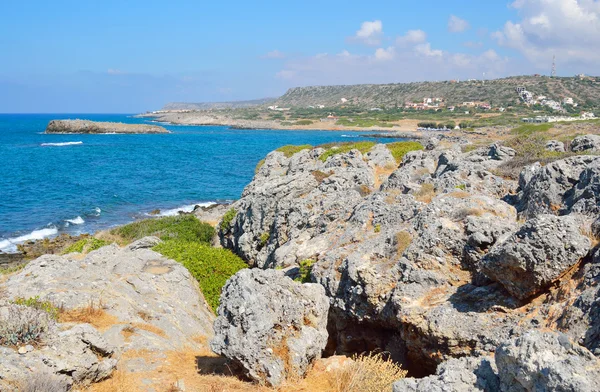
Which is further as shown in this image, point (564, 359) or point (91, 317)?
point (91, 317)

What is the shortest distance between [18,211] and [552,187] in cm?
4228

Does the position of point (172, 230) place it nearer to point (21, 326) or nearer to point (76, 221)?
point (76, 221)

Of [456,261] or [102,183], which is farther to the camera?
[102,183]

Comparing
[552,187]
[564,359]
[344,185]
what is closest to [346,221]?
[344,185]

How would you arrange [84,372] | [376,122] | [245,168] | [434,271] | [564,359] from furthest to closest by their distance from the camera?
[376,122] → [245,168] → [434,271] → [84,372] → [564,359]

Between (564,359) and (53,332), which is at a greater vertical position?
(564,359)

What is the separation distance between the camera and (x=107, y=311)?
11008mm

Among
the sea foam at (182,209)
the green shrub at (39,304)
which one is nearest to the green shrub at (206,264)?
the green shrub at (39,304)

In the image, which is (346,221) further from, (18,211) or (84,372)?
(18,211)

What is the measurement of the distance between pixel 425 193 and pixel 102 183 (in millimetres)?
49837

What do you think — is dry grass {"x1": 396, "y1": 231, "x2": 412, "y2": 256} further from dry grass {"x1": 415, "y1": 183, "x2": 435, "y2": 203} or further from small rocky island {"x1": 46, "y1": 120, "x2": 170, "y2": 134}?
small rocky island {"x1": 46, "y1": 120, "x2": 170, "y2": 134}

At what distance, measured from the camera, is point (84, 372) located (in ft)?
26.9

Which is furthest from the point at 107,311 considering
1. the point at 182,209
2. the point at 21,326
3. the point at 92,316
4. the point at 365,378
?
the point at 182,209

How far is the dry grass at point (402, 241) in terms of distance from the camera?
10527 millimetres
